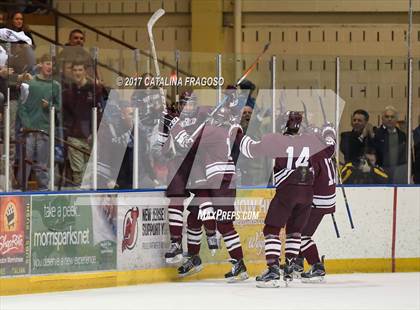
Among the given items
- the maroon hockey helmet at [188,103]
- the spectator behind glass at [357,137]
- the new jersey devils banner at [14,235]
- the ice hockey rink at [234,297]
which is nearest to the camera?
the ice hockey rink at [234,297]

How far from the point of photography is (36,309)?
1030 cm

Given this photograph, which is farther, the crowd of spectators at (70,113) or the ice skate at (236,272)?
the ice skate at (236,272)

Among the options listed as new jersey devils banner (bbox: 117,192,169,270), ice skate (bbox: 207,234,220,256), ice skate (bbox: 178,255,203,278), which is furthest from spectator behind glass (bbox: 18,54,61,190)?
ice skate (bbox: 207,234,220,256)

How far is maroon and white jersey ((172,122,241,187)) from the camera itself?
12305 millimetres

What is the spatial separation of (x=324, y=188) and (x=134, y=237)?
1.83 metres

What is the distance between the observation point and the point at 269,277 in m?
11.9

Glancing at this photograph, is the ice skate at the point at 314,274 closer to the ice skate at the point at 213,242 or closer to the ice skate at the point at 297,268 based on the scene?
the ice skate at the point at 297,268

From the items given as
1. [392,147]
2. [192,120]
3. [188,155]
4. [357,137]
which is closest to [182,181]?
[188,155]

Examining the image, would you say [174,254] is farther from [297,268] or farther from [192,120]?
[192,120]

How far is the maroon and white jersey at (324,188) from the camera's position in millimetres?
12383

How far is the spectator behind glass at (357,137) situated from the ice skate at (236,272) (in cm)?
179

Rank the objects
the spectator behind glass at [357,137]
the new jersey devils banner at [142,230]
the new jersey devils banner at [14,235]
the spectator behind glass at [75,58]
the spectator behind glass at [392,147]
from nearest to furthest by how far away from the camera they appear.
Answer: the new jersey devils banner at [14,235], the spectator behind glass at [75,58], the new jersey devils banner at [142,230], the spectator behind glass at [357,137], the spectator behind glass at [392,147]

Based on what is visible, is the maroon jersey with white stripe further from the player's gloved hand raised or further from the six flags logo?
the player's gloved hand raised

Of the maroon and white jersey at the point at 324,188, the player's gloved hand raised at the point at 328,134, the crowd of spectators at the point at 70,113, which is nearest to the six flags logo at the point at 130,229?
the crowd of spectators at the point at 70,113
